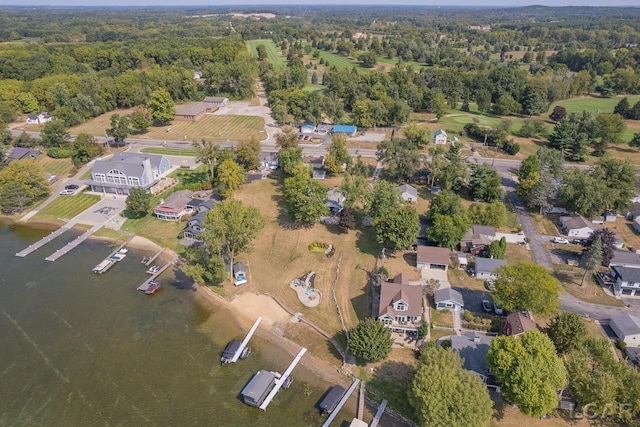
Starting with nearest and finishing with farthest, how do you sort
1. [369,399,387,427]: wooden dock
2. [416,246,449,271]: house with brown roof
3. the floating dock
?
[369,399,387,427]: wooden dock → [416,246,449,271]: house with brown roof → the floating dock

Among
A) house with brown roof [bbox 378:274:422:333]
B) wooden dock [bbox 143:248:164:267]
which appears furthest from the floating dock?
house with brown roof [bbox 378:274:422:333]

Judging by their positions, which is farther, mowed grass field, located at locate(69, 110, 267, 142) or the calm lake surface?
mowed grass field, located at locate(69, 110, 267, 142)

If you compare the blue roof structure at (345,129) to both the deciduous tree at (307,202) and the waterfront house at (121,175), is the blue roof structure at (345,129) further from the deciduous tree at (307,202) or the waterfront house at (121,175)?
the waterfront house at (121,175)

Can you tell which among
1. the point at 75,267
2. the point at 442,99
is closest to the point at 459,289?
the point at 75,267

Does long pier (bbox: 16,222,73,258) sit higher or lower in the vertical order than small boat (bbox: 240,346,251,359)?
lower

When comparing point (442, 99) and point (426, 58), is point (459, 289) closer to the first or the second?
point (442, 99)

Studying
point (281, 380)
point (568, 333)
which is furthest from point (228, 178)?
point (568, 333)

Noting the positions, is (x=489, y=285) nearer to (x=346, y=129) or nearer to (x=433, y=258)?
(x=433, y=258)

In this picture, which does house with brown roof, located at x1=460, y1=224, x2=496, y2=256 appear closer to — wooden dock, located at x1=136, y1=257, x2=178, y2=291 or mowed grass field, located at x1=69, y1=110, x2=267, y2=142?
wooden dock, located at x1=136, y1=257, x2=178, y2=291
